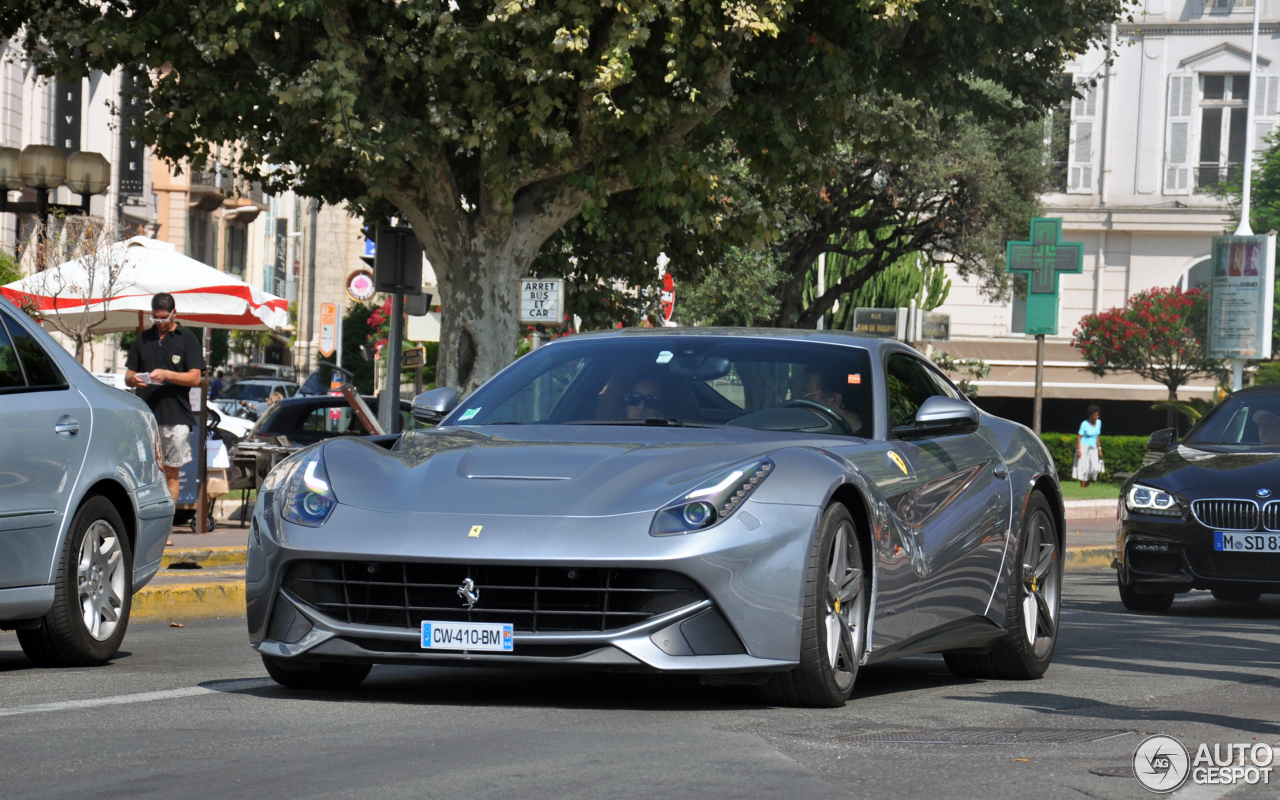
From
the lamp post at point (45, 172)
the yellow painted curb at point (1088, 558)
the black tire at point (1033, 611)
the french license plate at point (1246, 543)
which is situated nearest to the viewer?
the black tire at point (1033, 611)

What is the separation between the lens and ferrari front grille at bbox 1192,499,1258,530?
12.4 metres

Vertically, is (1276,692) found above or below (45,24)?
below

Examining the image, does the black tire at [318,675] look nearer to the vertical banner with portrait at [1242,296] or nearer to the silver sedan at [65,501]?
the silver sedan at [65,501]

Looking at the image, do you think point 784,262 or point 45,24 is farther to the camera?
point 784,262

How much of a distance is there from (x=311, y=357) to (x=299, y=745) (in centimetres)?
7958

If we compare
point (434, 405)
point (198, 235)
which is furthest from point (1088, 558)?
point (198, 235)

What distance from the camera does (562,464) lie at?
6.30 meters

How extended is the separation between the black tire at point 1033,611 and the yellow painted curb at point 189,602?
4708 mm

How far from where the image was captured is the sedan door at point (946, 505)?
281 inches

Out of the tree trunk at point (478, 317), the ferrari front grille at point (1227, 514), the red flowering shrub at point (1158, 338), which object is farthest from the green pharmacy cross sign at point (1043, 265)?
the red flowering shrub at point (1158, 338)

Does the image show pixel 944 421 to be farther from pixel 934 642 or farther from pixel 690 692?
pixel 690 692

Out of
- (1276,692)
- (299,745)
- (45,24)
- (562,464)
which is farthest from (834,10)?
(299,745)

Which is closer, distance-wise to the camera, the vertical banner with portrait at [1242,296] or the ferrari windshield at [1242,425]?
the ferrari windshield at [1242,425]

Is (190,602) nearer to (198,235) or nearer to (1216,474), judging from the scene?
(1216,474)
